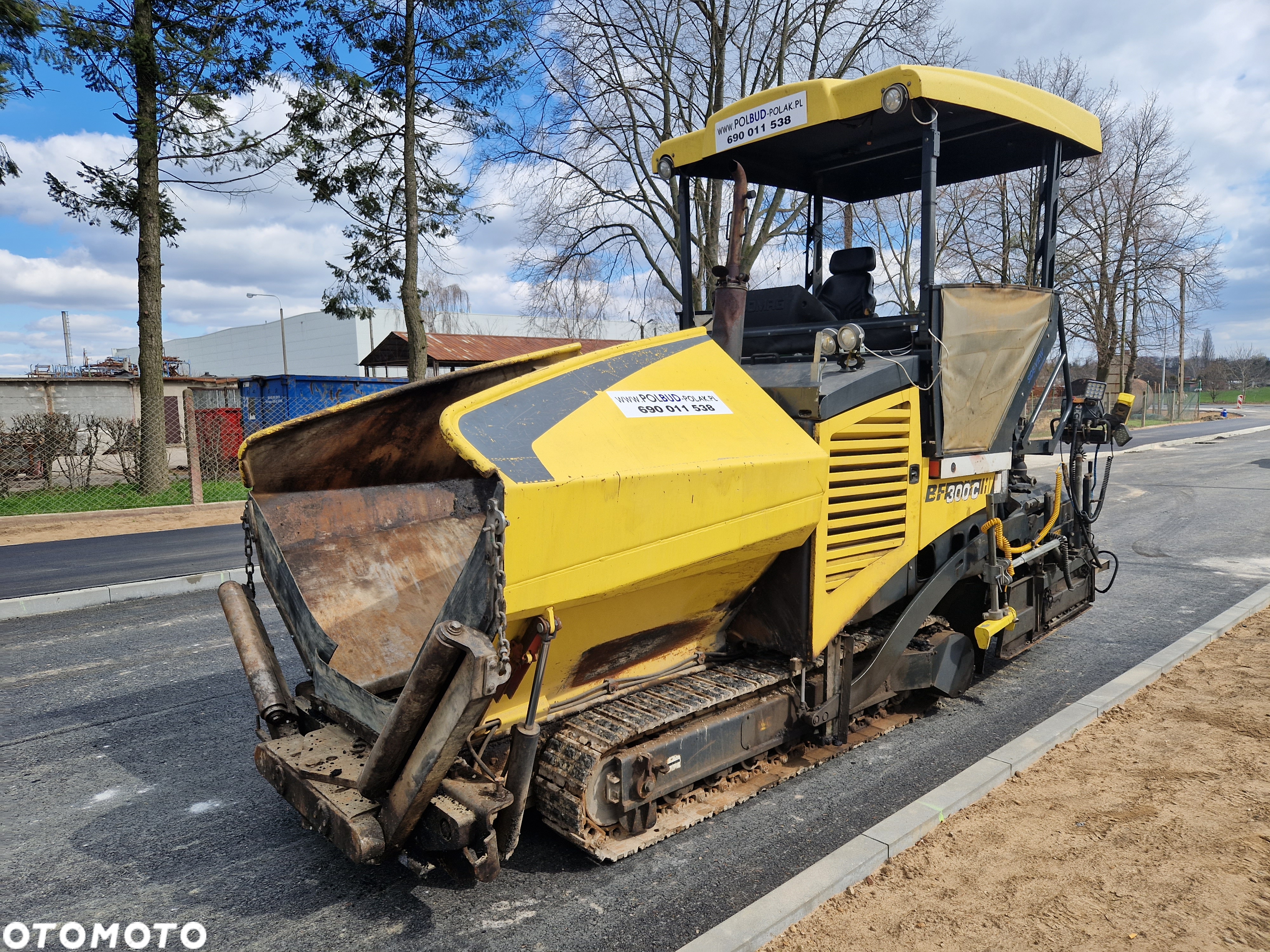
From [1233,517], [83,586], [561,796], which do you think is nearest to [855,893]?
[561,796]

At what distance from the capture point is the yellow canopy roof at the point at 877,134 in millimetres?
3697

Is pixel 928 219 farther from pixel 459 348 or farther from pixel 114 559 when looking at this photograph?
pixel 459 348

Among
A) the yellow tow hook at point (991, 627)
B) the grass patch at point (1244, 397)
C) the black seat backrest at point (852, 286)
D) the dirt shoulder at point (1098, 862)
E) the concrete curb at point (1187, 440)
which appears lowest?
the dirt shoulder at point (1098, 862)

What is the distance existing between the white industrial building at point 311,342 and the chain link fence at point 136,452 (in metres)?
17.2

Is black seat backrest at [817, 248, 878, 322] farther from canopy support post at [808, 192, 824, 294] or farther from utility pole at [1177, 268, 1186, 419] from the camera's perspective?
utility pole at [1177, 268, 1186, 419]

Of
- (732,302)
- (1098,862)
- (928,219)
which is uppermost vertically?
(928,219)

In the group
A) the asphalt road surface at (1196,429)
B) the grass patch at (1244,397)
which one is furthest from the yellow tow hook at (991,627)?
the grass patch at (1244,397)

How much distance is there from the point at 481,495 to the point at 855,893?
6.03 feet

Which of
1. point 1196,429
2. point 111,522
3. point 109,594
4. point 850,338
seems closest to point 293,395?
point 111,522

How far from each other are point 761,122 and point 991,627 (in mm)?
2867

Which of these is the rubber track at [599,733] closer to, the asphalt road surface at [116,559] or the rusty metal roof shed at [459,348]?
the asphalt road surface at [116,559]

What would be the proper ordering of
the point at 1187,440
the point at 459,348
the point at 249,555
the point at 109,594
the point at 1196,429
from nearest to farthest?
the point at 249,555
the point at 109,594
the point at 1187,440
the point at 459,348
the point at 1196,429

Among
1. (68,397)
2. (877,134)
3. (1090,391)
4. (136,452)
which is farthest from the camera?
(68,397)

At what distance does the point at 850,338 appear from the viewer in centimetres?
349
